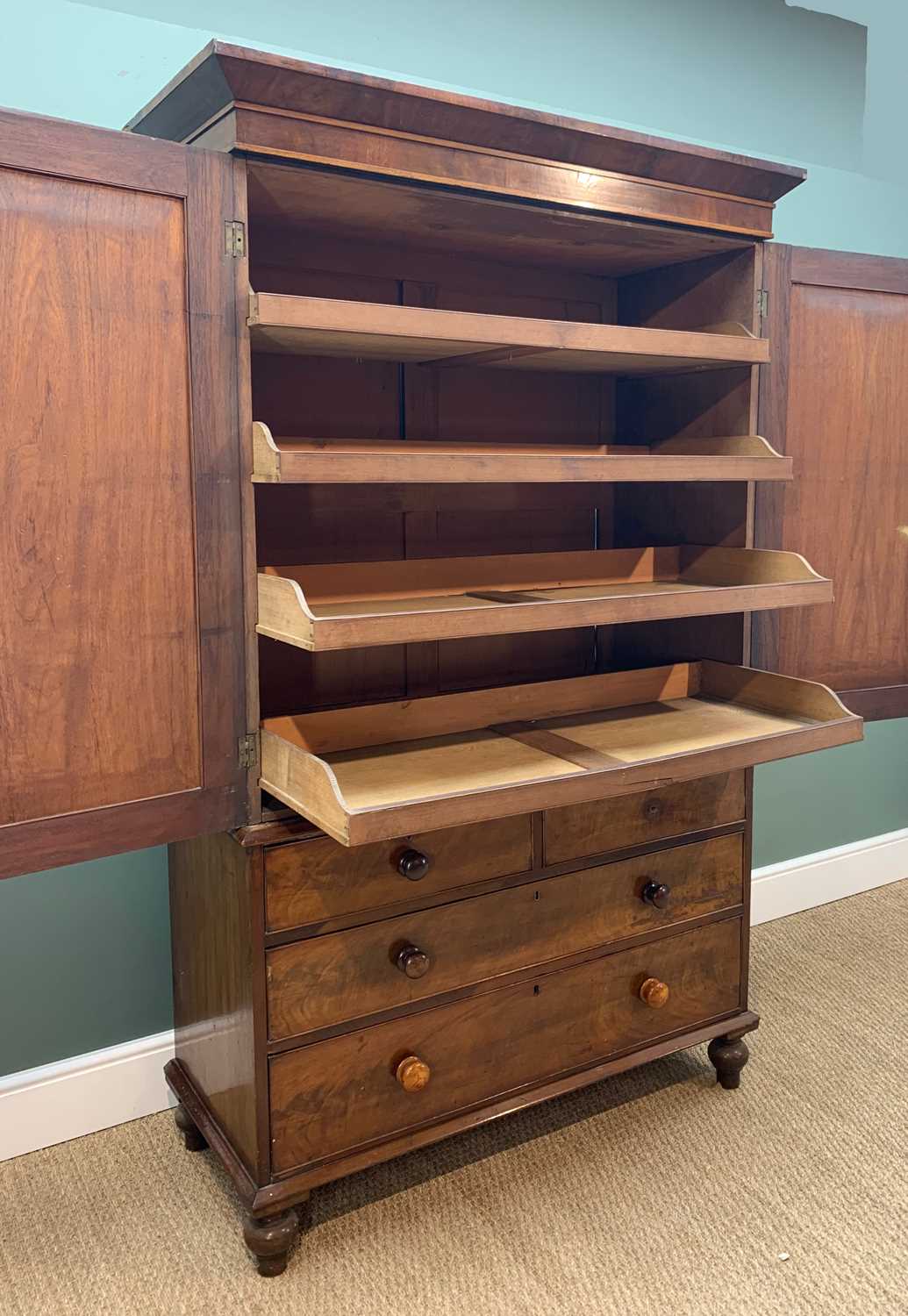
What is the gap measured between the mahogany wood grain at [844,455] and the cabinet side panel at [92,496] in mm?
974

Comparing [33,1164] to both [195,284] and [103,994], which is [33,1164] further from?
[195,284]

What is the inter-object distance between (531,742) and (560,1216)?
2.41 ft

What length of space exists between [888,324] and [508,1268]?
1603 millimetres

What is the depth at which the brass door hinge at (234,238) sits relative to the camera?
1.30m

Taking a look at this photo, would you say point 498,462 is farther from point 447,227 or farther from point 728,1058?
point 728,1058

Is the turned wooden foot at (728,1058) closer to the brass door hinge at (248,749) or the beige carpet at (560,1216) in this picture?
the beige carpet at (560,1216)

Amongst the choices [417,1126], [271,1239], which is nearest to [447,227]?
[417,1126]

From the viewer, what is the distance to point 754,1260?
1.57 meters

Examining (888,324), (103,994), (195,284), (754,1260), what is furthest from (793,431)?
(103,994)

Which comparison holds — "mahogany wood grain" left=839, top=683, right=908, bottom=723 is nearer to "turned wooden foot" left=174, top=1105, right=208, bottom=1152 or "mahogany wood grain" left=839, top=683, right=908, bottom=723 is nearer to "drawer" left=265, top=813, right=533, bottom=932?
"drawer" left=265, top=813, right=533, bottom=932

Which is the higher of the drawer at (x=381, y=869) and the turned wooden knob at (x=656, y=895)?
the drawer at (x=381, y=869)

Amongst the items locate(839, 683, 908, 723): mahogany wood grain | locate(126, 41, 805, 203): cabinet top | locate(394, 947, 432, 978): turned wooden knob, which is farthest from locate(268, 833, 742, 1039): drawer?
locate(126, 41, 805, 203): cabinet top

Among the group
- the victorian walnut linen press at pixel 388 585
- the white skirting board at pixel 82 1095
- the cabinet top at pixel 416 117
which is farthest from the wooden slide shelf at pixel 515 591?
the white skirting board at pixel 82 1095

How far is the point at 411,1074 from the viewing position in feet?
5.15
